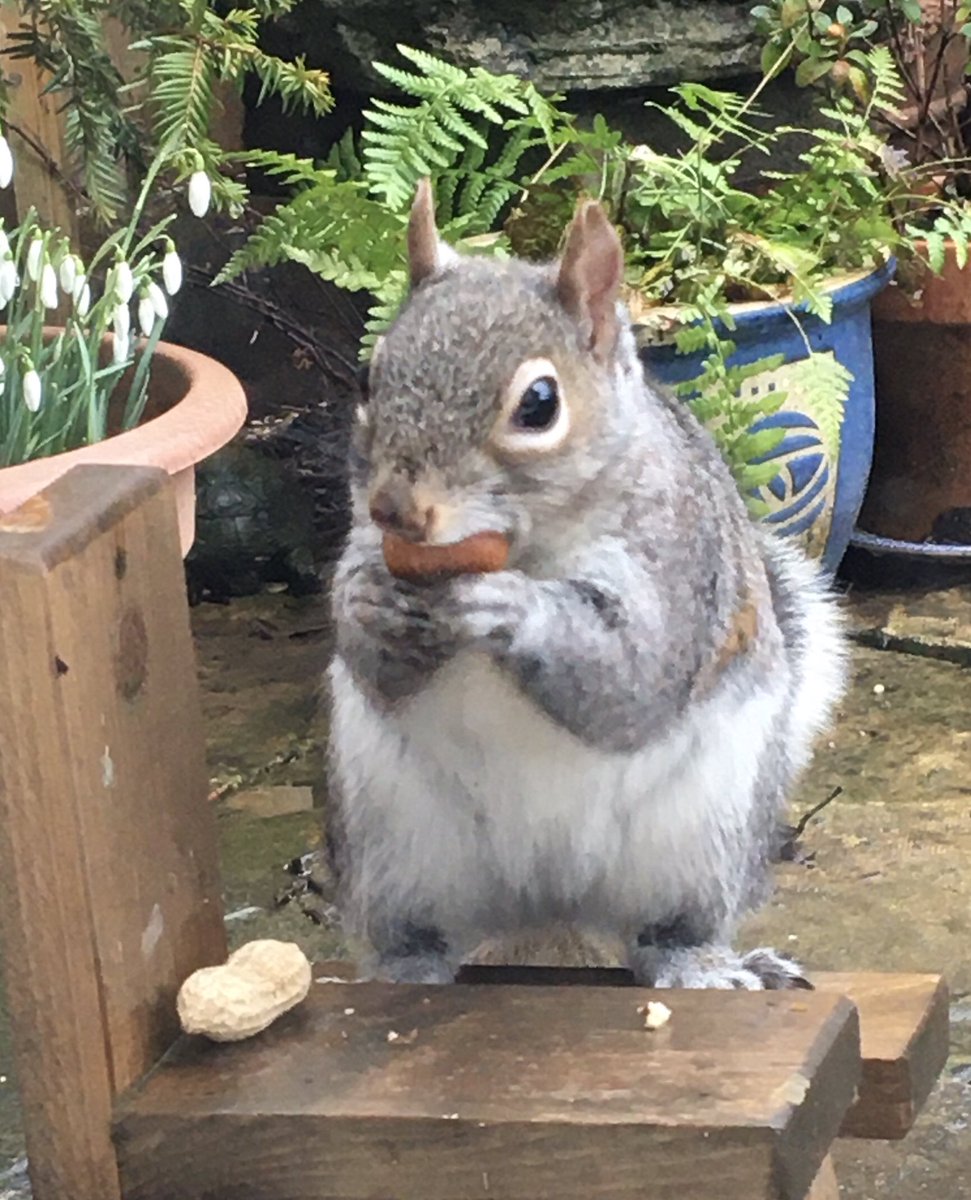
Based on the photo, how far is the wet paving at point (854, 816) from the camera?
6.17ft

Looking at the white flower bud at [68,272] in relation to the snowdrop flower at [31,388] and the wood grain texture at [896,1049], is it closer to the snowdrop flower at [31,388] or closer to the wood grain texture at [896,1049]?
the snowdrop flower at [31,388]

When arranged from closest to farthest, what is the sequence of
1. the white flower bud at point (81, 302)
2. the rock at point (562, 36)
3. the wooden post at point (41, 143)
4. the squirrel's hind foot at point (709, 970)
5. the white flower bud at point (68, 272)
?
the squirrel's hind foot at point (709, 970) → the white flower bud at point (68, 272) → the white flower bud at point (81, 302) → the wooden post at point (41, 143) → the rock at point (562, 36)

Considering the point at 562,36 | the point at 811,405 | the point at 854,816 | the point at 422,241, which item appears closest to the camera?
the point at 422,241

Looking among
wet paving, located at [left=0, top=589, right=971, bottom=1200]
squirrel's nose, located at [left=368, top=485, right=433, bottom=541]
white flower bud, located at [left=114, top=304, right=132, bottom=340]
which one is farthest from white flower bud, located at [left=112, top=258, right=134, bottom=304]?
squirrel's nose, located at [left=368, top=485, right=433, bottom=541]

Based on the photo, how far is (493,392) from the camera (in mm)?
1082

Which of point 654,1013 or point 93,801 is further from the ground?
point 93,801

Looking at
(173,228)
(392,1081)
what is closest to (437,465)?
(392,1081)

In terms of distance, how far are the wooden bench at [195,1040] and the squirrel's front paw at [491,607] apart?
7.1 inches

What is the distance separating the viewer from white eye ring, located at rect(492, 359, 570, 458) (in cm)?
109

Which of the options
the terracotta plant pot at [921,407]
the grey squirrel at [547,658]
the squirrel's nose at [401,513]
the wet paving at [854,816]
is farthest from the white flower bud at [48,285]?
the terracotta plant pot at [921,407]

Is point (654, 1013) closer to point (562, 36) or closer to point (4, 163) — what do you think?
point (4, 163)

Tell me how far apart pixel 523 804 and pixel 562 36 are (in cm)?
223

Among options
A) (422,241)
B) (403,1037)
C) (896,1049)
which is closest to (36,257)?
(422,241)

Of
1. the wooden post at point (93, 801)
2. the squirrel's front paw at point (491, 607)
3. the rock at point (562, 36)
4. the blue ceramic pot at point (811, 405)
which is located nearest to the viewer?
the wooden post at point (93, 801)
